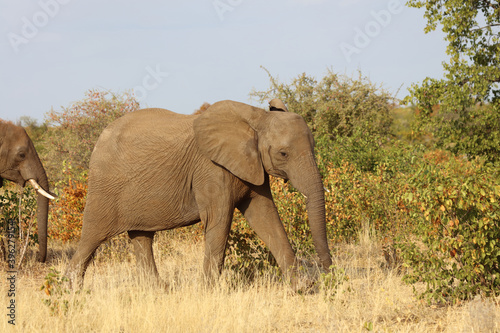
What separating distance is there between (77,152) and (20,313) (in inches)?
486

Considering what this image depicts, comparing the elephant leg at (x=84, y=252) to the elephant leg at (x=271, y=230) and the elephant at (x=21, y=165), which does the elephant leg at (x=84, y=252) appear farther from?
the elephant leg at (x=271, y=230)

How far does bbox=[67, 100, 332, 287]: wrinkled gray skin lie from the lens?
23.6 ft

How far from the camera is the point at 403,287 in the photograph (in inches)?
320

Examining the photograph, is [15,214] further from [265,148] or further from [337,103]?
[337,103]

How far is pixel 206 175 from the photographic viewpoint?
25.0ft

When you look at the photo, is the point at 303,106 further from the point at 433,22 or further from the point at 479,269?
the point at 479,269

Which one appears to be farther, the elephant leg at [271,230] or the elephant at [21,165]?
the elephant at [21,165]

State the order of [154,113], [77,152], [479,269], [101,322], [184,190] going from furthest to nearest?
[77,152] → [154,113] → [184,190] → [479,269] → [101,322]

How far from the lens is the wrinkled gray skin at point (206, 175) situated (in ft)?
23.6

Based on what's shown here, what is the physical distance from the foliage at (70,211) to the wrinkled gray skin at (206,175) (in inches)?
119

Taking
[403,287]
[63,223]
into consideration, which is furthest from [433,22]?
[63,223]

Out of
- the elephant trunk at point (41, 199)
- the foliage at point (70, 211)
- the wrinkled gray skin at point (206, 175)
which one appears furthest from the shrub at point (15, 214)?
the wrinkled gray skin at point (206, 175)

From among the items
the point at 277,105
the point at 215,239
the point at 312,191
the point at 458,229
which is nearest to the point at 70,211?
the point at 215,239

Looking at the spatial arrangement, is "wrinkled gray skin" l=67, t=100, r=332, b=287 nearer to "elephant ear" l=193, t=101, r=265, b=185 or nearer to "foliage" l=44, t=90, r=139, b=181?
"elephant ear" l=193, t=101, r=265, b=185
